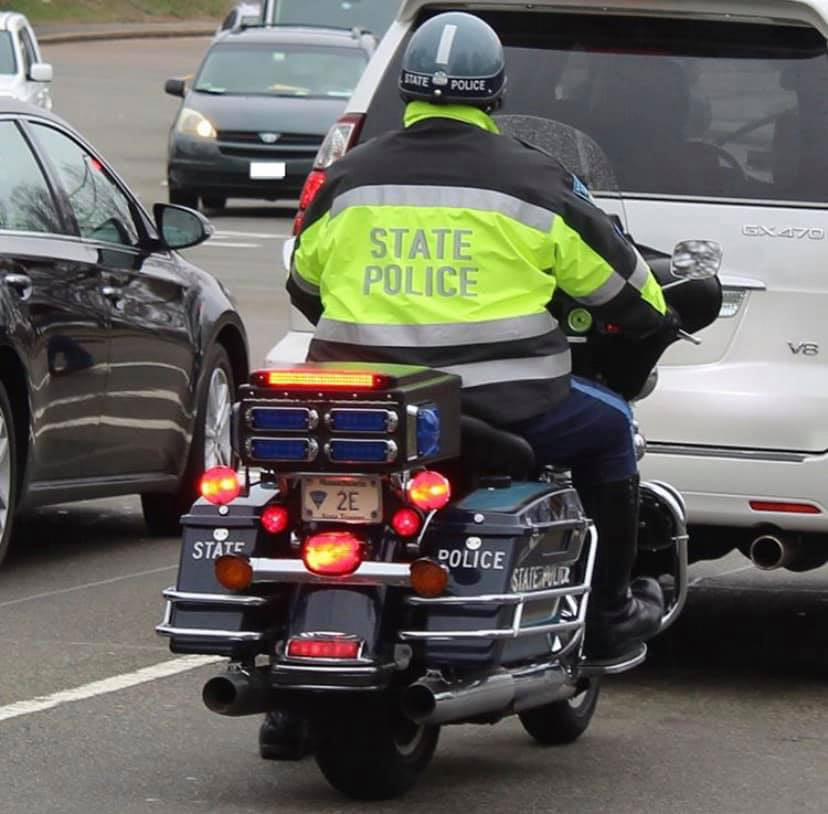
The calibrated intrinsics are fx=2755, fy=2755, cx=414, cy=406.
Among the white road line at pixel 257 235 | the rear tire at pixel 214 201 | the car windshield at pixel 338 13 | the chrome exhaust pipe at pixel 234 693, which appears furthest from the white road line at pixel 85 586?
the car windshield at pixel 338 13

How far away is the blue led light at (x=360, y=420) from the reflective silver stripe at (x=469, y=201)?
2.12 ft

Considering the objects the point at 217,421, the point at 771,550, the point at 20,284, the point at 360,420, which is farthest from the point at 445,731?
the point at 217,421

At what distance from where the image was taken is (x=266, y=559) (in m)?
5.88

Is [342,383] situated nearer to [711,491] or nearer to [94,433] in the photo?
[711,491]

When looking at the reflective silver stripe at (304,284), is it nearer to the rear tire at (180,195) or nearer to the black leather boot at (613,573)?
the black leather boot at (613,573)

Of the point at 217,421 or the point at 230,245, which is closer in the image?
the point at 217,421

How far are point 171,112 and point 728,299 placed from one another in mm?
35443

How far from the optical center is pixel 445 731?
7.11 m

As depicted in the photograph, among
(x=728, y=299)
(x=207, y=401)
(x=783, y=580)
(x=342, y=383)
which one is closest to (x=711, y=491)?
(x=728, y=299)

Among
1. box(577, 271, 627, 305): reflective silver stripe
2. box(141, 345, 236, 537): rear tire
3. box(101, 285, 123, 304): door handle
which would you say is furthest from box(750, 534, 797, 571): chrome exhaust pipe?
box(141, 345, 236, 537): rear tire

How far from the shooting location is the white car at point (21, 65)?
1160 inches

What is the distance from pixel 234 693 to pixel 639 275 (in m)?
1.31

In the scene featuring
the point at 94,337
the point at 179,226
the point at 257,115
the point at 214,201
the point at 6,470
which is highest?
the point at 179,226

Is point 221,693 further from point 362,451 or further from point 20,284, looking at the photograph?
point 20,284
